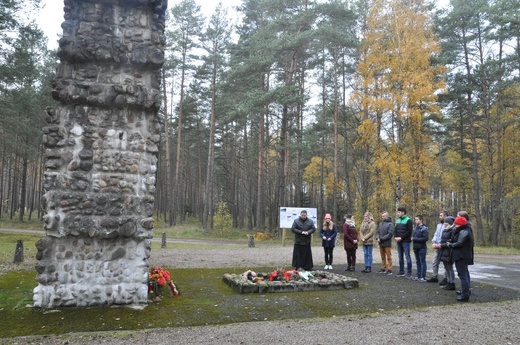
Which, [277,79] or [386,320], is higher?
[277,79]

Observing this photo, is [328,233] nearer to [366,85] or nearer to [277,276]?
[277,276]

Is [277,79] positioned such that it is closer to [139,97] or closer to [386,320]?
[139,97]

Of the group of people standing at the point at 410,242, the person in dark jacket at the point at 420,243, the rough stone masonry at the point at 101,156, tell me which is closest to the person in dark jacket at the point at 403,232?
the group of people standing at the point at 410,242

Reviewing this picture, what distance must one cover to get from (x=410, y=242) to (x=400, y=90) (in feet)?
37.8

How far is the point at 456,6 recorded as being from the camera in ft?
73.4

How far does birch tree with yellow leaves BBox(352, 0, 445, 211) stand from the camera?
18594 mm

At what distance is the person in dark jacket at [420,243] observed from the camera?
912cm

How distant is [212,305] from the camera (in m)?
6.34

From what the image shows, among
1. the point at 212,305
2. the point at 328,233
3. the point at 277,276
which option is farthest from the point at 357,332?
the point at 328,233

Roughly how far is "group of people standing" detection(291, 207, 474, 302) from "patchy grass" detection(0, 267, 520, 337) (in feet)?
1.94

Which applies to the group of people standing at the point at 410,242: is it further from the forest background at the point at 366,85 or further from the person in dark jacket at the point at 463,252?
the forest background at the point at 366,85

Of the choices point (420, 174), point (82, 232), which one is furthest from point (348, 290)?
point (420, 174)

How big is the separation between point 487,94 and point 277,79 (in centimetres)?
1355

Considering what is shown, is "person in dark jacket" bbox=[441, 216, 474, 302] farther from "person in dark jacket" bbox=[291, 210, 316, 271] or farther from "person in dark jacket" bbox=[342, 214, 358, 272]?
"person in dark jacket" bbox=[291, 210, 316, 271]
